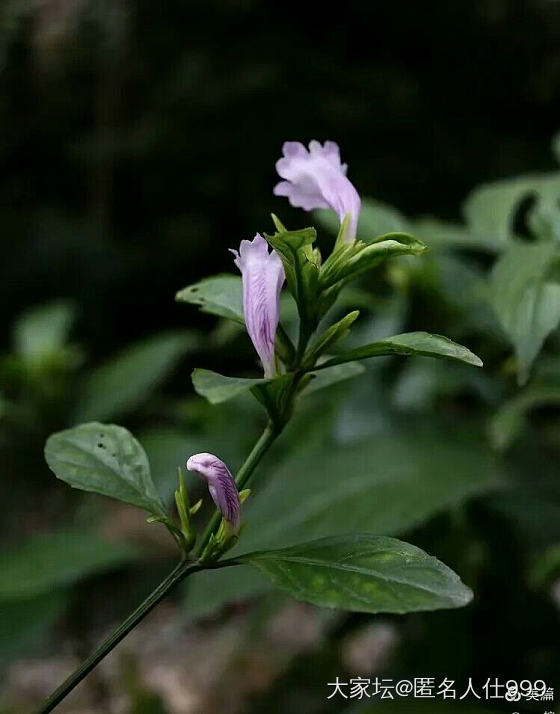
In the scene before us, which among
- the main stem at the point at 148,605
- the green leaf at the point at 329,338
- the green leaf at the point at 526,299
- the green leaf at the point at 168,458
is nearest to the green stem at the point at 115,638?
the main stem at the point at 148,605

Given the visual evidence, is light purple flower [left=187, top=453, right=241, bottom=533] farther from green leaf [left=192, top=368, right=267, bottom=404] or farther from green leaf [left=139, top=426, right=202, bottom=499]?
green leaf [left=139, top=426, right=202, bottom=499]

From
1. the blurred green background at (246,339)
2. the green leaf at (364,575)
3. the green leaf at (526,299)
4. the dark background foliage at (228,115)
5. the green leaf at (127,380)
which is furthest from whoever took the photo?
the dark background foliage at (228,115)

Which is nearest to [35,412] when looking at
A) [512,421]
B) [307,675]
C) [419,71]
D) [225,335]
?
[225,335]

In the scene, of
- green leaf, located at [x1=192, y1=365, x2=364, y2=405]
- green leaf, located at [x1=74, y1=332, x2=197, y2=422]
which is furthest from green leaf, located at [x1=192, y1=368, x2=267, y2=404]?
green leaf, located at [x1=74, y1=332, x2=197, y2=422]

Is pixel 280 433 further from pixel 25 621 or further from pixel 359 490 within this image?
pixel 25 621

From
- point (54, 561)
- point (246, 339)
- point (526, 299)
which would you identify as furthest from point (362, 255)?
point (246, 339)

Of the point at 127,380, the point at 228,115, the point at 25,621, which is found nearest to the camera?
the point at 25,621

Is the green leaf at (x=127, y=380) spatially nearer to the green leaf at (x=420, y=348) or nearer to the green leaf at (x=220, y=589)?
the green leaf at (x=220, y=589)
